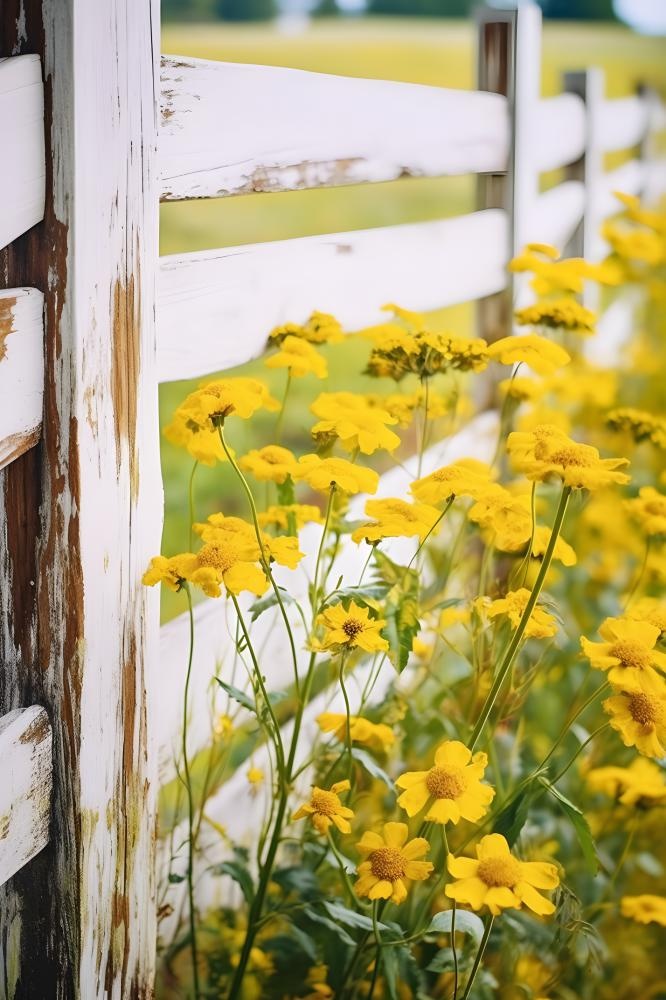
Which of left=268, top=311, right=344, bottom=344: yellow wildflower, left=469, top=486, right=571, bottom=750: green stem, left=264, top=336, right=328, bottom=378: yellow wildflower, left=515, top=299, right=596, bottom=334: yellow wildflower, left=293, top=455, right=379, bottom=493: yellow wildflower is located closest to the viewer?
left=469, top=486, right=571, bottom=750: green stem

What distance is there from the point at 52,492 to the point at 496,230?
67.9 inches

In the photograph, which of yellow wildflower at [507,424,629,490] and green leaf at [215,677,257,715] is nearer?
yellow wildflower at [507,424,629,490]

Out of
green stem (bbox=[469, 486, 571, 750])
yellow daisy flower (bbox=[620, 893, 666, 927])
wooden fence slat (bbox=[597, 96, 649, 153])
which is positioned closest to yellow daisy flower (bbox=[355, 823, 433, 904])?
green stem (bbox=[469, 486, 571, 750])

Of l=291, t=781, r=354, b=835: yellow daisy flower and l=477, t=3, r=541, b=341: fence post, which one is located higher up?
l=477, t=3, r=541, b=341: fence post

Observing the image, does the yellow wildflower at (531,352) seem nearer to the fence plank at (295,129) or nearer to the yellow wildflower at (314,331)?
the yellow wildflower at (314,331)

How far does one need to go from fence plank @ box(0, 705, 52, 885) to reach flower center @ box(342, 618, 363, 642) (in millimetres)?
315

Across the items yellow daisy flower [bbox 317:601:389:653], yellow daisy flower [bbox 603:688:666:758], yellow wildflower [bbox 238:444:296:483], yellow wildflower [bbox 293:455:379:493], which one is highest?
yellow wildflower [bbox 293:455:379:493]

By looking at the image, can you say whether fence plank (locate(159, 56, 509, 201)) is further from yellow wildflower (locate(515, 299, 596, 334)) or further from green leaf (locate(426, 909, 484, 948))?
green leaf (locate(426, 909, 484, 948))

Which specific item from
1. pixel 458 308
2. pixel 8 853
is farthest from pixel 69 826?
pixel 458 308

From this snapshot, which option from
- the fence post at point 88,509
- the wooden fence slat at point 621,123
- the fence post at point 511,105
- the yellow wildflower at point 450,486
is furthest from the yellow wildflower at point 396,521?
the wooden fence slat at point 621,123

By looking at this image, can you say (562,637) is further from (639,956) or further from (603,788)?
(639,956)

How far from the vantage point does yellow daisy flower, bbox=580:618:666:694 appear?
1.09 meters

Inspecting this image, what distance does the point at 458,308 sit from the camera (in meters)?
9.22

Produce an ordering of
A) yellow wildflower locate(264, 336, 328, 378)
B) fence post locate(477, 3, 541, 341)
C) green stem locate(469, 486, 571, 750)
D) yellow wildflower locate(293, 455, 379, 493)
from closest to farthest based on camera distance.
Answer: green stem locate(469, 486, 571, 750)
yellow wildflower locate(293, 455, 379, 493)
yellow wildflower locate(264, 336, 328, 378)
fence post locate(477, 3, 541, 341)
